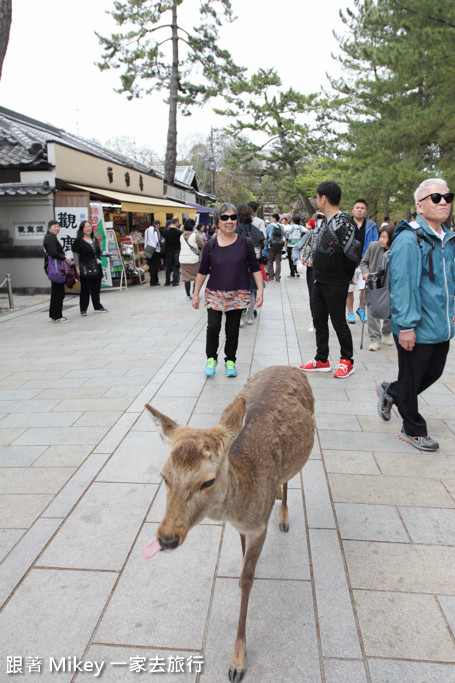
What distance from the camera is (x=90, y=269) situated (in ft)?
31.8

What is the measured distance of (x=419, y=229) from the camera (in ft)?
11.8

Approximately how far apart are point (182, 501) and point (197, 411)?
2.96 m

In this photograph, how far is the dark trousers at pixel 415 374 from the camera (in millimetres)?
3742

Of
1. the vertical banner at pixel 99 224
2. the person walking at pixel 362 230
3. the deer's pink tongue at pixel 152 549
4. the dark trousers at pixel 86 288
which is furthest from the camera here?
the vertical banner at pixel 99 224

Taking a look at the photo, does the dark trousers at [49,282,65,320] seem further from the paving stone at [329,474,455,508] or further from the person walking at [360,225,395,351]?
the paving stone at [329,474,455,508]

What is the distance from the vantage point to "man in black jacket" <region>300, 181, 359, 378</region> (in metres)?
5.21

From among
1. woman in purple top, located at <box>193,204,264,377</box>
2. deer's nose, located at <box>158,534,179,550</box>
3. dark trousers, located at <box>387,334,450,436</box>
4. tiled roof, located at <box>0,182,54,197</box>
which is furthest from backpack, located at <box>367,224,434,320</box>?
tiled roof, located at <box>0,182,54,197</box>

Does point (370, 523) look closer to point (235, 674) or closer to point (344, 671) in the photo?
point (344, 671)

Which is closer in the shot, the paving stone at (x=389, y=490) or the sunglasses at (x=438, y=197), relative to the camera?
the paving stone at (x=389, y=490)

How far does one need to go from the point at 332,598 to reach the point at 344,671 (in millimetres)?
395

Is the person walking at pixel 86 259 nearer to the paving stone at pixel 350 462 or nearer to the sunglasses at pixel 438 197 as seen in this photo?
the paving stone at pixel 350 462

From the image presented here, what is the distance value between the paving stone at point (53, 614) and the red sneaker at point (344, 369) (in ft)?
12.4

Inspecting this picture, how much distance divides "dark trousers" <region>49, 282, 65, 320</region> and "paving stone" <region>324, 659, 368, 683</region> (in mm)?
8454

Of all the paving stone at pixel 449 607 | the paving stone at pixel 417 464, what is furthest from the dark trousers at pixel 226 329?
the paving stone at pixel 449 607
